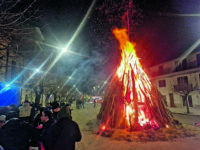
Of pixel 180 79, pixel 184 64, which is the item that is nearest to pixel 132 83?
pixel 180 79

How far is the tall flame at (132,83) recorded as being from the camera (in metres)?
7.70

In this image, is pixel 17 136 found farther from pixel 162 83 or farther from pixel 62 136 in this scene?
→ pixel 162 83

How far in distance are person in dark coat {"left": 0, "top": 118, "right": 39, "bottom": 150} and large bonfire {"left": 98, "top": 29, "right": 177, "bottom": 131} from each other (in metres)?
5.31

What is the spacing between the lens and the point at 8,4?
510 cm

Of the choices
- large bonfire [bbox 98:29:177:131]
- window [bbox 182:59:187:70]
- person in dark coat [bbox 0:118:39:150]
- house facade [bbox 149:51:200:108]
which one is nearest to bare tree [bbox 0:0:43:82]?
person in dark coat [bbox 0:118:39:150]

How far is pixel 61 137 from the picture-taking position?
278cm

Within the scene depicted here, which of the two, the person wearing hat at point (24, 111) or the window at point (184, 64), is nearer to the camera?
the person wearing hat at point (24, 111)

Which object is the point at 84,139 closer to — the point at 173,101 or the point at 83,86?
the point at 173,101

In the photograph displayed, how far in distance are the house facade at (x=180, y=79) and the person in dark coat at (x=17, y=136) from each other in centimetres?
2013

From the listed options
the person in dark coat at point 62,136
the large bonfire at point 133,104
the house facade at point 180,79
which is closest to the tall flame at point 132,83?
the large bonfire at point 133,104

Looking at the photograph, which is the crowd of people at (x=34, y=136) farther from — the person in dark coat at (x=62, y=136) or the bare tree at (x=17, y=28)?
the bare tree at (x=17, y=28)

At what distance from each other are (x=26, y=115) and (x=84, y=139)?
329 cm

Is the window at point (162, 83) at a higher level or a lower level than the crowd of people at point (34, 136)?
higher

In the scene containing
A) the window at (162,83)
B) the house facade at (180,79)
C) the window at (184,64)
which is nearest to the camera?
the house facade at (180,79)
